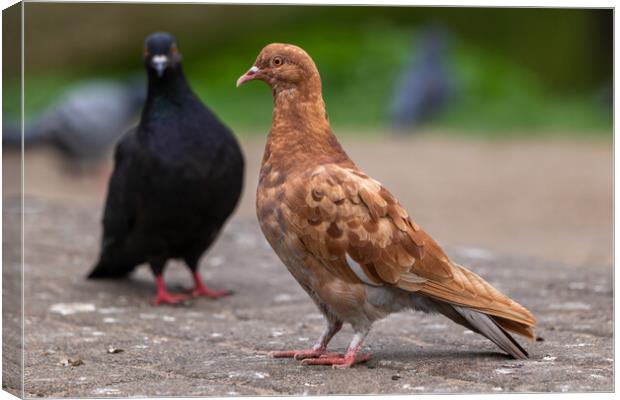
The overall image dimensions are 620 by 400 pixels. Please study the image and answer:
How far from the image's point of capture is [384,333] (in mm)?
6242

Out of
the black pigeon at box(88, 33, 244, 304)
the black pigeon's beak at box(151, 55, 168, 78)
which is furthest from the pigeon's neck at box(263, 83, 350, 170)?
the black pigeon's beak at box(151, 55, 168, 78)

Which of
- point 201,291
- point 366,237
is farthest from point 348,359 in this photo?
point 201,291

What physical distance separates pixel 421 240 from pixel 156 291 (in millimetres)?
3007

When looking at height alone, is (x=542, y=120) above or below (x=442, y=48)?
below

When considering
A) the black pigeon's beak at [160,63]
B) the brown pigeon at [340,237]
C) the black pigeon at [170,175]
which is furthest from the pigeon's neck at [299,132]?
the black pigeon's beak at [160,63]

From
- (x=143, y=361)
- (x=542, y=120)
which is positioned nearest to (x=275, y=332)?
(x=143, y=361)

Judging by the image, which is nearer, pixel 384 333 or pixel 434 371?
pixel 434 371

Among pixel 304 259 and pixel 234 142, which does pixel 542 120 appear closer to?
pixel 234 142

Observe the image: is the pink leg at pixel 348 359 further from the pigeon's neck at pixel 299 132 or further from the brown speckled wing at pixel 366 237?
the pigeon's neck at pixel 299 132

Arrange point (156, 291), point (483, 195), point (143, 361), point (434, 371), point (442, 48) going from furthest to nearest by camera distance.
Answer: point (442, 48) → point (483, 195) → point (156, 291) → point (143, 361) → point (434, 371)

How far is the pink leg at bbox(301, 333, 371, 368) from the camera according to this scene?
17.3 ft

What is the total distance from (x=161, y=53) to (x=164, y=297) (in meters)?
1.48

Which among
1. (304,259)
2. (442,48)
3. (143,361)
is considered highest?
(442,48)

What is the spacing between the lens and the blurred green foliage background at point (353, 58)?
12414 mm
